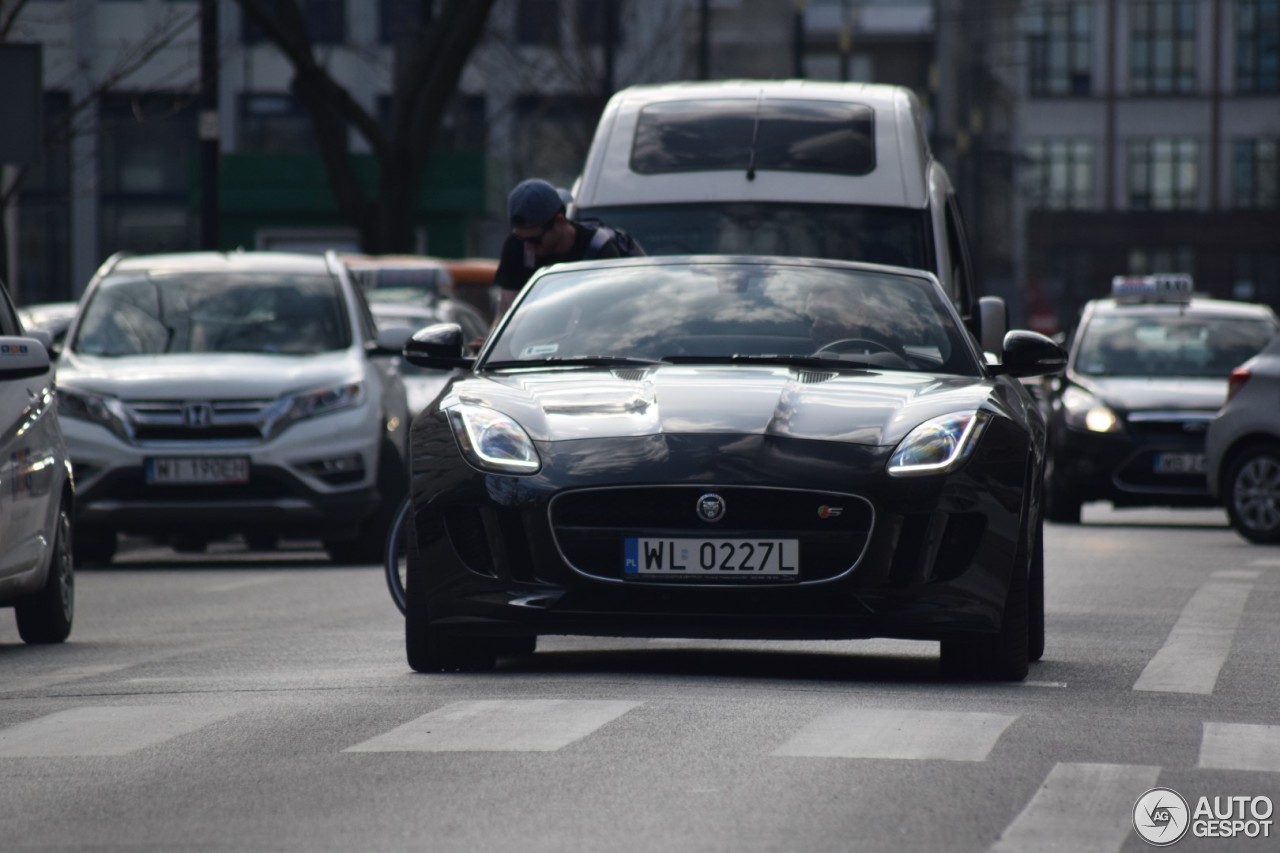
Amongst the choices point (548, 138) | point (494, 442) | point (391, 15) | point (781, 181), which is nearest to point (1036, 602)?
point (494, 442)

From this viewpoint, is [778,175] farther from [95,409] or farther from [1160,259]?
[1160,259]

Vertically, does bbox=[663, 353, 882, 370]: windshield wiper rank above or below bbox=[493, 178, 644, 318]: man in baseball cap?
below

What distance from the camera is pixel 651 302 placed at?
1005 cm

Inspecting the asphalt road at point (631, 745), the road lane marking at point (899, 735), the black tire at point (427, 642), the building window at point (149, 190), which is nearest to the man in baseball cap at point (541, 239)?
the asphalt road at point (631, 745)

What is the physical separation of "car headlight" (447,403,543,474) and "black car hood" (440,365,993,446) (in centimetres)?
4

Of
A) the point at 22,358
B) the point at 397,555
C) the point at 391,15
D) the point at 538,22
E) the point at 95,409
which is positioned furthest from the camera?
the point at 391,15

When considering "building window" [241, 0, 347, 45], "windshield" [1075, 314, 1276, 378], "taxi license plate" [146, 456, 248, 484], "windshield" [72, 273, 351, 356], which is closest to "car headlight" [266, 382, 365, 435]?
"taxi license plate" [146, 456, 248, 484]

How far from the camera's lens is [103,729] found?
7.89 metres

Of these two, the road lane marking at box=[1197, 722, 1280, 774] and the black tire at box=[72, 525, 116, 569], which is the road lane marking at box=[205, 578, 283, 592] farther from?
the road lane marking at box=[1197, 722, 1280, 774]

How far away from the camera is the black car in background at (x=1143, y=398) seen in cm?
2183

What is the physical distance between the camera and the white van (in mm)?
14477

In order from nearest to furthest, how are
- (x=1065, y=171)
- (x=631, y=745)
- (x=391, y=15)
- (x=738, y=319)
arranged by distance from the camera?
(x=631, y=745), (x=738, y=319), (x=391, y=15), (x=1065, y=171)

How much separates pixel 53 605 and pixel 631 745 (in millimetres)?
4899

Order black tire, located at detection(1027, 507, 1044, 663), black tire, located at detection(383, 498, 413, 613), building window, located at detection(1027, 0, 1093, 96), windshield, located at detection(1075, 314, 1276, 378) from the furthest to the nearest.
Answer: building window, located at detection(1027, 0, 1093, 96) < windshield, located at detection(1075, 314, 1276, 378) < black tire, located at detection(383, 498, 413, 613) < black tire, located at detection(1027, 507, 1044, 663)
